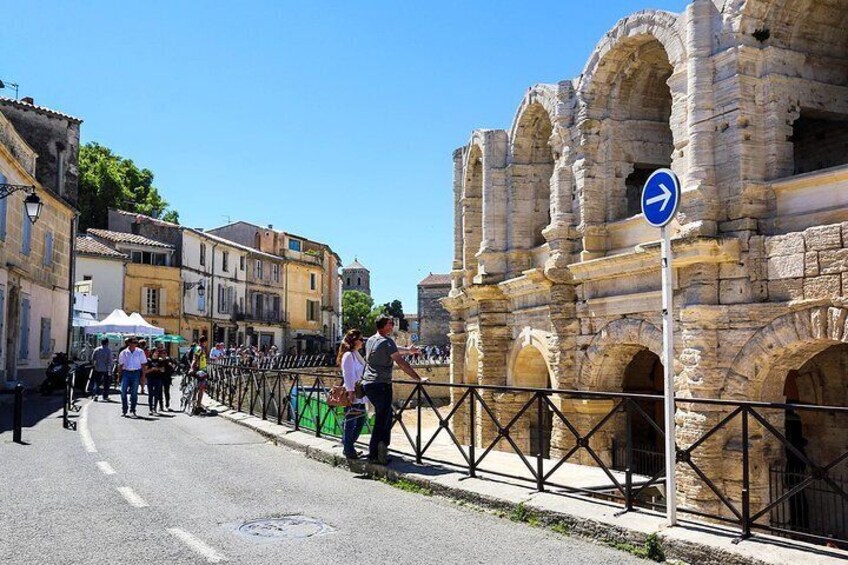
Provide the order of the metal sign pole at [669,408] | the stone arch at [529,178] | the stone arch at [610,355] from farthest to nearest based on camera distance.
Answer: the stone arch at [529,178], the stone arch at [610,355], the metal sign pole at [669,408]

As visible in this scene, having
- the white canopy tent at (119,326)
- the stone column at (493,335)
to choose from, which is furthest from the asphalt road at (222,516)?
the white canopy tent at (119,326)

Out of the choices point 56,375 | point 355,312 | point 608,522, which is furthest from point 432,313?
point 608,522

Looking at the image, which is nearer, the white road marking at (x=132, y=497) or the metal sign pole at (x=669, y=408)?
the metal sign pole at (x=669, y=408)

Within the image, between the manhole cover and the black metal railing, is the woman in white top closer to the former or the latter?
the black metal railing

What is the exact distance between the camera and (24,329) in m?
21.8

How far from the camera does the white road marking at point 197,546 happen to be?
5531mm

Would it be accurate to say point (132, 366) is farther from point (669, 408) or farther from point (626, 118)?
point (669, 408)

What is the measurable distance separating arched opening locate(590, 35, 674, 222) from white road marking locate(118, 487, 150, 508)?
9.87 m

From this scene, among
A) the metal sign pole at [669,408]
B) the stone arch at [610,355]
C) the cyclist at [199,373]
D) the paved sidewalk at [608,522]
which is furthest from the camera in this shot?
the cyclist at [199,373]

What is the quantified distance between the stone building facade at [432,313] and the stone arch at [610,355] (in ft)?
192

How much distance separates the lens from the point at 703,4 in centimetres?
1159

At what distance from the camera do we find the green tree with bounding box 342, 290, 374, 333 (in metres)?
98.3

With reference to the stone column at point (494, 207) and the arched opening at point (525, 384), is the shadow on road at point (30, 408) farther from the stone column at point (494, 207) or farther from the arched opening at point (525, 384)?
the stone column at point (494, 207)

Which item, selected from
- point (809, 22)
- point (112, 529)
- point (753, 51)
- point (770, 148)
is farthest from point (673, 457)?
point (809, 22)
